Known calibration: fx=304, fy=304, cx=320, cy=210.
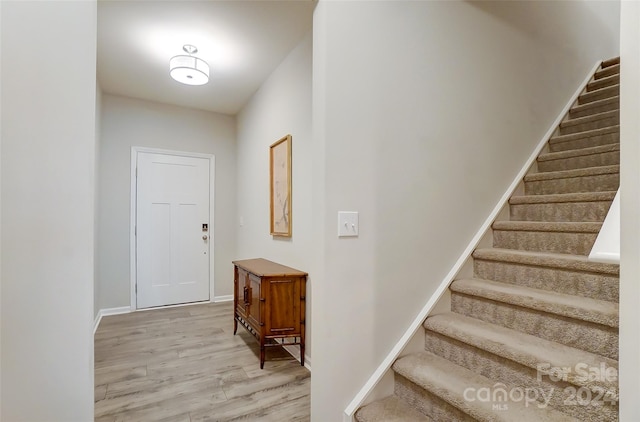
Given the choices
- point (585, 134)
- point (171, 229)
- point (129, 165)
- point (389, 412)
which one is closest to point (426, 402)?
point (389, 412)

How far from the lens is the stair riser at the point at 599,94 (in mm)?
2809

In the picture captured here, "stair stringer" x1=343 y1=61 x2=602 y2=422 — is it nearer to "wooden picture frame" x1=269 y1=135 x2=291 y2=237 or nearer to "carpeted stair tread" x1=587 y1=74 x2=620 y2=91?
"carpeted stair tread" x1=587 y1=74 x2=620 y2=91

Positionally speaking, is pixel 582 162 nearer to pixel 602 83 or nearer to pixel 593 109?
pixel 593 109

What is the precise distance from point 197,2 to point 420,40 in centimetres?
162

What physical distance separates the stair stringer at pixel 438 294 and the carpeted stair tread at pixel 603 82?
70 centimetres

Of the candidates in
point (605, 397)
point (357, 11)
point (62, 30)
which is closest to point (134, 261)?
point (62, 30)

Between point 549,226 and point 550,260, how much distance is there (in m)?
0.35

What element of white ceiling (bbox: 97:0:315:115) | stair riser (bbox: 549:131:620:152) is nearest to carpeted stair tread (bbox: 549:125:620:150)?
stair riser (bbox: 549:131:620:152)

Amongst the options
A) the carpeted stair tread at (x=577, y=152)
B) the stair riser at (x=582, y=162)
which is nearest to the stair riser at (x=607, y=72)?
the carpeted stair tread at (x=577, y=152)

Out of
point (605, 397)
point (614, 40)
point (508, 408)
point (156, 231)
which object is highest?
point (614, 40)

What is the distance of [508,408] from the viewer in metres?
1.28

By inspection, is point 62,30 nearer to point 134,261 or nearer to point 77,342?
point 77,342

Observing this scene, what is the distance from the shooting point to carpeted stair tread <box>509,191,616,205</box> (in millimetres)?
1892

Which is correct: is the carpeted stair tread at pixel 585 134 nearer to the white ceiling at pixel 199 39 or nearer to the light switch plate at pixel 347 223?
the light switch plate at pixel 347 223
